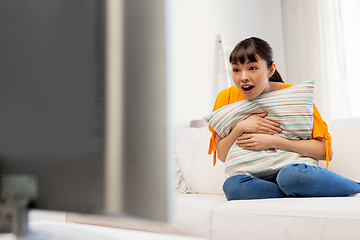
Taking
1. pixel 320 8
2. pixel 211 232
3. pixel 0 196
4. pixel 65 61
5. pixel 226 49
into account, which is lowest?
pixel 211 232

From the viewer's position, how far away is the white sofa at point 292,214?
0.89m

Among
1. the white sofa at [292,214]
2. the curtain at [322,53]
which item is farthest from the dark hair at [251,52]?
the curtain at [322,53]

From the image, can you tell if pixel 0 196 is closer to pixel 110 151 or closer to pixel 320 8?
pixel 110 151

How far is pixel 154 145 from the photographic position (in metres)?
0.36

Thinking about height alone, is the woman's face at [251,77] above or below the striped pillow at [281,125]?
above

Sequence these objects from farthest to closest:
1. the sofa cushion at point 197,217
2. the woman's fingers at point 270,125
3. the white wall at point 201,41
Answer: the white wall at point 201,41 < the woman's fingers at point 270,125 < the sofa cushion at point 197,217

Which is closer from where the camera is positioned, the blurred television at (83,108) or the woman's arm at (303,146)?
the blurred television at (83,108)

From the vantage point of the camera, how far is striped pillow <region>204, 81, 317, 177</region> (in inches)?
53.3

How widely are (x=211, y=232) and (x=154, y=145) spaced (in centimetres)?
82

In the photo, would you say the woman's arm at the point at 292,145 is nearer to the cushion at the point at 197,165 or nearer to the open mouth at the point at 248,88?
the open mouth at the point at 248,88

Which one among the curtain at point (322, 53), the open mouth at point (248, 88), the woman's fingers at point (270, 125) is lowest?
the woman's fingers at point (270, 125)

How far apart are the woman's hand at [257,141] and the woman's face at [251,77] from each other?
0.18 meters

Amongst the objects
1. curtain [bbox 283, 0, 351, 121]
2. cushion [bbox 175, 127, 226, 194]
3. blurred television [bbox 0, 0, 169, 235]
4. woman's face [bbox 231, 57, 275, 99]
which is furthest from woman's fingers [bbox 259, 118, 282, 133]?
curtain [bbox 283, 0, 351, 121]

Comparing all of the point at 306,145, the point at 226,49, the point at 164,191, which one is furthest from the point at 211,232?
the point at 226,49
